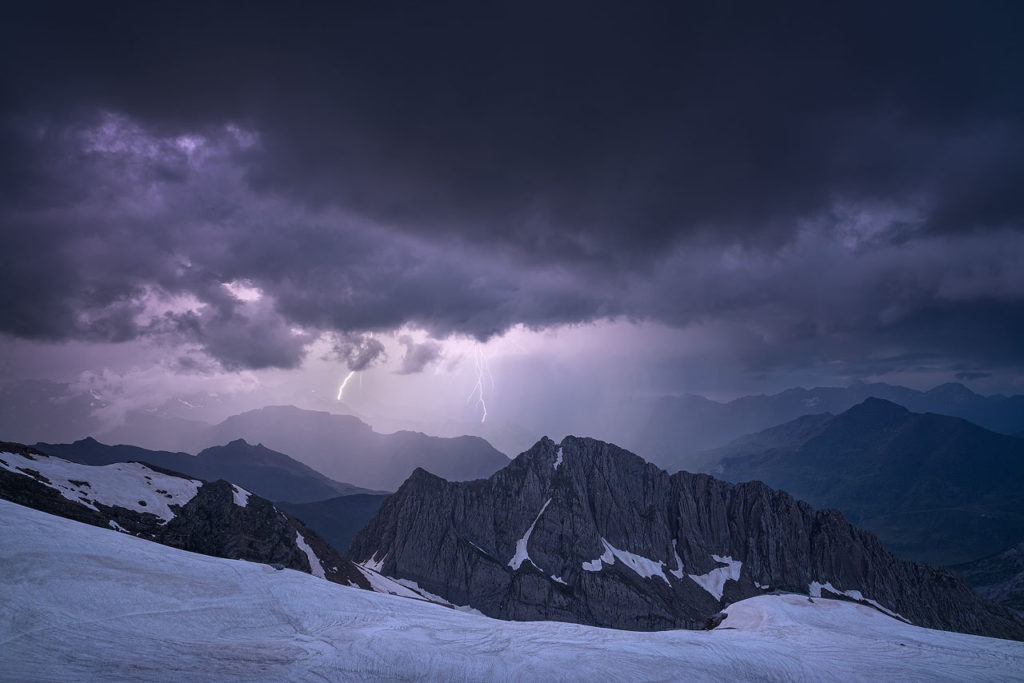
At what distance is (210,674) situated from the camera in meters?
20.4

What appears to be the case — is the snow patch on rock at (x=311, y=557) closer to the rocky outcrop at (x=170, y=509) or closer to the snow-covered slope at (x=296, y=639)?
the rocky outcrop at (x=170, y=509)

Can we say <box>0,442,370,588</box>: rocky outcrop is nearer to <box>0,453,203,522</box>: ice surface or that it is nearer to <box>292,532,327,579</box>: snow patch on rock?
<box>0,453,203,522</box>: ice surface

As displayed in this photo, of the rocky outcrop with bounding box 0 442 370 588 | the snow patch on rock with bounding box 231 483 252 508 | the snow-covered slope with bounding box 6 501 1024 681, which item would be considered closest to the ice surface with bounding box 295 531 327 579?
the rocky outcrop with bounding box 0 442 370 588

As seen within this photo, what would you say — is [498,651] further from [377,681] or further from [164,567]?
[164,567]

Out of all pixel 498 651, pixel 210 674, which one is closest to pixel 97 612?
pixel 210 674

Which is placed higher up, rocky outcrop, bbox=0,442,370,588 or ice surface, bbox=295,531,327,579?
rocky outcrop, bbox=0,442,370,588

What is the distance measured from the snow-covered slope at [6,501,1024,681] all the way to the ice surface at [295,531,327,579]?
87078 millimetres

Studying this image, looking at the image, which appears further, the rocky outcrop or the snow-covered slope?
the rocky outcrop

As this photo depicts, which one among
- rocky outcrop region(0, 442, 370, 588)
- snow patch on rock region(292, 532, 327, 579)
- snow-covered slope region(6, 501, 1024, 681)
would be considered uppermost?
snow-covered slope region(6, 501, 1024, 681)

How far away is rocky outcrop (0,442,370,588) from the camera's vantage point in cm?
8550

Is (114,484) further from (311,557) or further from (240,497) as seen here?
(311,557)

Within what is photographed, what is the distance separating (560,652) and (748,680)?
998 cm

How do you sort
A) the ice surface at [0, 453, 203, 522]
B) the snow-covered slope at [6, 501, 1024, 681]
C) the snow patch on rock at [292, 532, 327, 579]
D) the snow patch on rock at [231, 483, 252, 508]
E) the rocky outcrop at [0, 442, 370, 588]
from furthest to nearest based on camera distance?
the snow patch on rock at [231, 483, 252, 508] → the snow patch on rock at [292, 532, 327, 579] → the ice surface at [0, 453, 203, 522] → the rocky outcrop at [0, 442, 370, 588] → the snow-covered slope at [6, 501, 1024, 681]

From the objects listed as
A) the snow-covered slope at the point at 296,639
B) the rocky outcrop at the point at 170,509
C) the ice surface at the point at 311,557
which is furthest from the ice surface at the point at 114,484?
the snow-covered slope at the point at 296,639
